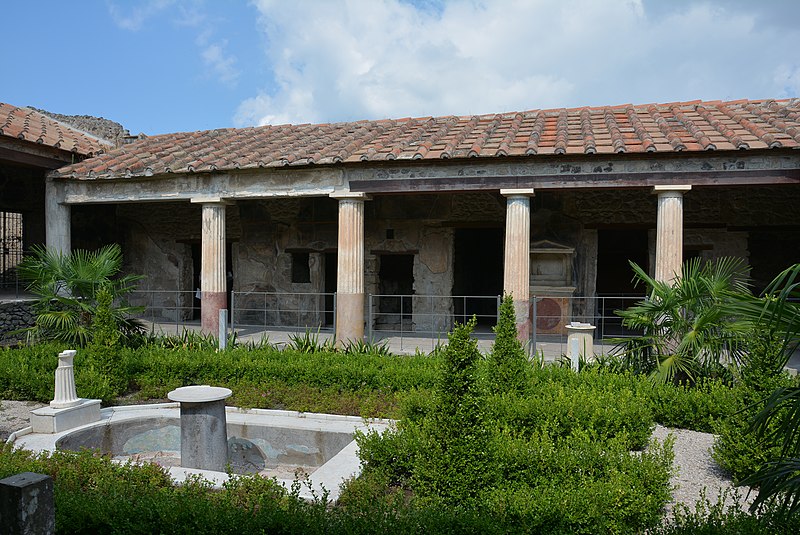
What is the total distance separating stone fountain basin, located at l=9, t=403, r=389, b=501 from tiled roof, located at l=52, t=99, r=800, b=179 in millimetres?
4660

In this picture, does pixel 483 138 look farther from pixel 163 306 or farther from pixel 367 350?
pixel 163 306

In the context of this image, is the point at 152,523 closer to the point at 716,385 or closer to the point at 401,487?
the point at 401,487

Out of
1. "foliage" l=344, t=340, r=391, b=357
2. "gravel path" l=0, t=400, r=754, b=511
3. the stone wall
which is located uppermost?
the stone wall

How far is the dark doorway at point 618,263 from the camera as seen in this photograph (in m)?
15.1

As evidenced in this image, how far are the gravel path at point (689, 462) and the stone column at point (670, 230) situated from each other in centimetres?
328

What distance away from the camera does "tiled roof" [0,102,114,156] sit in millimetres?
10383

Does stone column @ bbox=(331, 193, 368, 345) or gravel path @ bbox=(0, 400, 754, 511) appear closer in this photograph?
gravel path @ bbox=(0, 400, 754, 511)

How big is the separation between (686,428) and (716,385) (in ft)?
1.84

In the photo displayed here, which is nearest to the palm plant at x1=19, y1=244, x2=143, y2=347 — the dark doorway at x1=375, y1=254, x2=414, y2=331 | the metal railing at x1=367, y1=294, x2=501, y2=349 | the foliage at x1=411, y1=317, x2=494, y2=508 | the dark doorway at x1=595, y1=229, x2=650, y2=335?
the metal railing at x1=367, y1=294, x2=501, y2=349

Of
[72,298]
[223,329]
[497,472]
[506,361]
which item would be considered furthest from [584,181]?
[72,298]

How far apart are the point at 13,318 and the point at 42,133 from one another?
11.9ft

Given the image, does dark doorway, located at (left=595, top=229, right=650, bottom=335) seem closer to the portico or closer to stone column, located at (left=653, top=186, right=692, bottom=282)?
the portico

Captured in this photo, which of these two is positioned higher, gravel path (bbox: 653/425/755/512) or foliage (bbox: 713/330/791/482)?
foliage (bbox: 713/330/791/482)

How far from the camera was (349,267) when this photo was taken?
32.7ft
